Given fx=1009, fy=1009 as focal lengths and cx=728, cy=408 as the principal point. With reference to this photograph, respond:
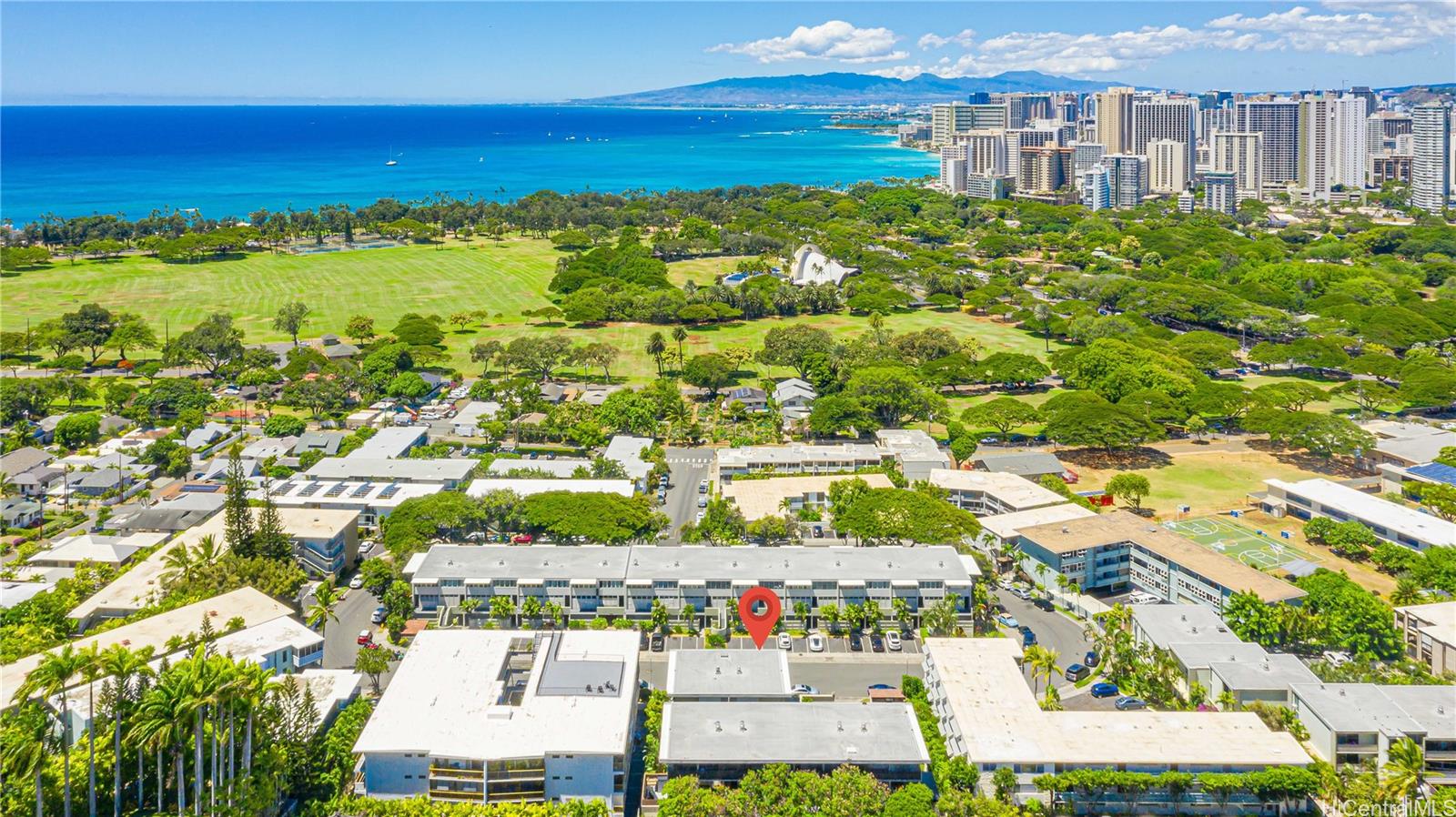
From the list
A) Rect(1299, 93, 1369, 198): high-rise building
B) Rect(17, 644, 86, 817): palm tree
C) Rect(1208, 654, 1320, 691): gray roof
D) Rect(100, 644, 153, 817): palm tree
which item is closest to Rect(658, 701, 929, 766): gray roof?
Rect(1208, 654, 1320, 691): gray roof

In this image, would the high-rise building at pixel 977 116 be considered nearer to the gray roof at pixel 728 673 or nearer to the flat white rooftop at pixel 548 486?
the flat white rooftop at pixel 548 486

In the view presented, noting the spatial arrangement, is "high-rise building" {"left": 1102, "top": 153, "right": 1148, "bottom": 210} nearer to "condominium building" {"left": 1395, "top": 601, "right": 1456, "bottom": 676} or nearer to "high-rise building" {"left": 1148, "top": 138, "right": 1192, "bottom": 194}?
"high-rise building" {"left": 1148, "top": 138, "right": 1192, "bottom": 194}

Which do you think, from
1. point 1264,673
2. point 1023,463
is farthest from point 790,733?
point 1023,463

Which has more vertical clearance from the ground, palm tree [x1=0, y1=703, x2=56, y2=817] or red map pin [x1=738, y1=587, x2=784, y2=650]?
palm tree [x1=0, y1=703, x2=56, y2=817]

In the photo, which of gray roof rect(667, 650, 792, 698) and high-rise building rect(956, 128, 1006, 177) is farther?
high-rise building rect(956, 128, 1006, 177)

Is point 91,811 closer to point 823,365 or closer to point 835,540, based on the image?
point 835,540

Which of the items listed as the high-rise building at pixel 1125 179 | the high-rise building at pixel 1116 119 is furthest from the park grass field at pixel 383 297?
the high-rise building at pixel 1116 119
